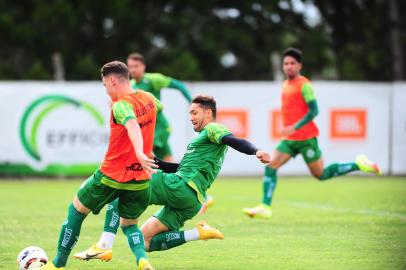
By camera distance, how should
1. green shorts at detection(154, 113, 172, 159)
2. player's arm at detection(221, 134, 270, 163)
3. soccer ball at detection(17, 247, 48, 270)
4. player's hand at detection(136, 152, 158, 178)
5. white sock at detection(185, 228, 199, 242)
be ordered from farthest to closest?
green shorts at detection(154, 113, 172, 159)
white sock at detection(185, 228, 199, 242)
soccer ball at detection(17, 247, 48, 270)
player's arm at detection(221, 134, 270, 163)
player's hand at detection(136, 152, 158, 178)

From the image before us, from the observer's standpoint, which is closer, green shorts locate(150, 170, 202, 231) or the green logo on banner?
green shorts locate(150, 170, 202, 231)

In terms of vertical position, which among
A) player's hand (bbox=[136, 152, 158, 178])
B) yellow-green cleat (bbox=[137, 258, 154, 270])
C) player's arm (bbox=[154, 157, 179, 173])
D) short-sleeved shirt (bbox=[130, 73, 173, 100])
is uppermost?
short-sleeved shirt (bbox=[130, 73, 173, 100])

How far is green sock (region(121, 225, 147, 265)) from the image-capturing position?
300 inches

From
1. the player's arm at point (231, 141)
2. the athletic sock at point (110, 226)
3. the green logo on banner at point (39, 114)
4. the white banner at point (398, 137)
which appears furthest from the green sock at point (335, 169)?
the white banner at point (398, 137)

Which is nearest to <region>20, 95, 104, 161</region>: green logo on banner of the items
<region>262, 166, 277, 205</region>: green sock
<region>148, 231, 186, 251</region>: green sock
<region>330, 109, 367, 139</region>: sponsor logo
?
<region>330, 109, 367, 139</region>: sponsor logo

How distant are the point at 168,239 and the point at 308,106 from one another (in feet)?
16.1

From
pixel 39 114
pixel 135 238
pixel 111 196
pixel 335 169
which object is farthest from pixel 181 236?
pixel 39 114

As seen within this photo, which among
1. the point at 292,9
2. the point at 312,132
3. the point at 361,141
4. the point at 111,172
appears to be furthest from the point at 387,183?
the point at 111,172

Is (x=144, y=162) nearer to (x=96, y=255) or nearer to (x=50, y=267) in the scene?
(x=50, y=267)

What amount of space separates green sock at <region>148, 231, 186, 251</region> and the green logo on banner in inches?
478

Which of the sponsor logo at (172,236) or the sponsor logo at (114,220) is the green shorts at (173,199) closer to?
the sponsor logo at (172,236)

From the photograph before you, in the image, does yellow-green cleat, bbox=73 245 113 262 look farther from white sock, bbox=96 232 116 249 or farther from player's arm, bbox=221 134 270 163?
player's arm, bbox=221 134 270 163

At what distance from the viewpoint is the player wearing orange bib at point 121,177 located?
24.6 ft

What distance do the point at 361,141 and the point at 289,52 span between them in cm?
921
